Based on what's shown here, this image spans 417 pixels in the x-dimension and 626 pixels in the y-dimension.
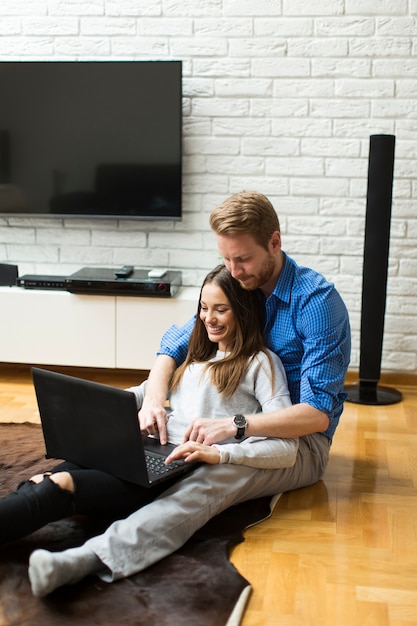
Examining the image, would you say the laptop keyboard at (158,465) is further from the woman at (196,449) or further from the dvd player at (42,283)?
the dvd player at (42,283)

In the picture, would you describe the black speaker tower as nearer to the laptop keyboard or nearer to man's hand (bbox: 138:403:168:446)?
man's hand (bbox: 138:403:168:446)

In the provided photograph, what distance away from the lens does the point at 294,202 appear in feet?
12.6

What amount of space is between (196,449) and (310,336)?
506 mm

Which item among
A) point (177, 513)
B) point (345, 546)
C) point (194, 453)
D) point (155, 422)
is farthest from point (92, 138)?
point (345, 546)

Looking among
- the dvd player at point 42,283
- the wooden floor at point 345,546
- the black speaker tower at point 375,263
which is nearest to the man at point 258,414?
the wooden floor at point 345,546

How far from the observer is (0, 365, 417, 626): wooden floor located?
1.91 metres

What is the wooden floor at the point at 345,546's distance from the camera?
6.27 feet

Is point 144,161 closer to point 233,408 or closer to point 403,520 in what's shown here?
point 233,408

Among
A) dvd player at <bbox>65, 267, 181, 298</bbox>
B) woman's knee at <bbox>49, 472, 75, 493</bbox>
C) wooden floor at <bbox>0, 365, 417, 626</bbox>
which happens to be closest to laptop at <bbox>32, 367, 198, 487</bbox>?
woman's knee at <bbox>49, 472, 75, 493</bbox>

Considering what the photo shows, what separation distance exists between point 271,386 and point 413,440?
3.20 feet

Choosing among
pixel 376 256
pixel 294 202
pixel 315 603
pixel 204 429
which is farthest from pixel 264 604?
pixel 294 202

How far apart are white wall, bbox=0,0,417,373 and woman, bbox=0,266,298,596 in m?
1.43

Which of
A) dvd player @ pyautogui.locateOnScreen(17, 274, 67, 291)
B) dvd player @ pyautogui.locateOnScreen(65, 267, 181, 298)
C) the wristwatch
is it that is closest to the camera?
the wristwatch

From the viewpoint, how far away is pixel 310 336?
95.3 inches
